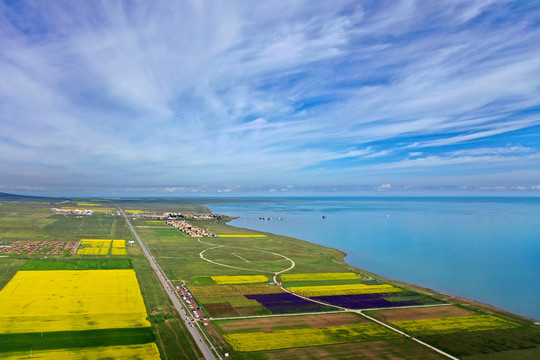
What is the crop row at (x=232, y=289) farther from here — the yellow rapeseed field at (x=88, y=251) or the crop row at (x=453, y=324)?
the yellow rapeseed field at (x=88, y=251)

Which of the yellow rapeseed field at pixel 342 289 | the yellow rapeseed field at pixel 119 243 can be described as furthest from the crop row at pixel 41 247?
the yellow rapeseed field at pixel 342 289

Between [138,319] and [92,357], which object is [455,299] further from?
[92,357]

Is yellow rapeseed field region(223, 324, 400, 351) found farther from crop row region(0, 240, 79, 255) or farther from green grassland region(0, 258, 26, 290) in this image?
crop row region(0, 240, 79, 255)

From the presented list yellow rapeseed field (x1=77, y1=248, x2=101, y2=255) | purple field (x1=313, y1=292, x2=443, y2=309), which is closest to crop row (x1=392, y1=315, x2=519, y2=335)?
purple field (x1=313, y1=292, x2=443, y2=309)

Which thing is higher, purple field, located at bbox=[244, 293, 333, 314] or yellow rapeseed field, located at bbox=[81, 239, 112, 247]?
yellow rapeseed field, located at bbox=[81, 239, 112, 247]

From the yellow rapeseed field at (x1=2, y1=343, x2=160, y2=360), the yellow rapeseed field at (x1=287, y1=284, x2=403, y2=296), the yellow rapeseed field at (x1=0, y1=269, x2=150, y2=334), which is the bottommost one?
the yellow rapeseed field at (x1=287, y1=284, x2=403, y2=296)

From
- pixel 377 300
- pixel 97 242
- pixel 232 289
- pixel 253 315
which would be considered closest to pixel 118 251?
pixel 97 242

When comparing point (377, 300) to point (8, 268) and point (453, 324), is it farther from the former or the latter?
point (8, 268)
